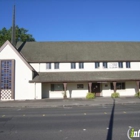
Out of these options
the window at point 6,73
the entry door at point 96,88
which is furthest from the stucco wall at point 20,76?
the entry door at point 96,88

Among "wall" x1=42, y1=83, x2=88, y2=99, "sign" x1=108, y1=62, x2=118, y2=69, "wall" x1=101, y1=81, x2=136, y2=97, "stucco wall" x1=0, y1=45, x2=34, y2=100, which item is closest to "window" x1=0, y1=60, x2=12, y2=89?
"stucco wall" x1=0, y1=45, x2=34, y2=100

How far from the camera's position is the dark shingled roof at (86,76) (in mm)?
24578

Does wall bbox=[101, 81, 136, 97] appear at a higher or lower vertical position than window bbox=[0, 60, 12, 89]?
lower

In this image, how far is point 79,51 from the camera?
2936cm

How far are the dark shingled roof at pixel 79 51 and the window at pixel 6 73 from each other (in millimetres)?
3393

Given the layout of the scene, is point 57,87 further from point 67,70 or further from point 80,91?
point 80,91

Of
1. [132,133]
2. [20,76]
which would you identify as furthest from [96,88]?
[132,133]

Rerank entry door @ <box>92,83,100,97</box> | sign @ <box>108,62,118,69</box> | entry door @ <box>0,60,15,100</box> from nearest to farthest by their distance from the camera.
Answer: entry door @ <box>0,60,15,100</box> < entry door @ <box>92,83,100,97</box> < sign @ <box>108,62,118,69</box>

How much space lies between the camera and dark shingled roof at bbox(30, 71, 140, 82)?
80.6ft

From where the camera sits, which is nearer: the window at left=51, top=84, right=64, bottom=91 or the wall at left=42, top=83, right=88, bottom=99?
the wall at left=42, top=83, right=88, bottom=99

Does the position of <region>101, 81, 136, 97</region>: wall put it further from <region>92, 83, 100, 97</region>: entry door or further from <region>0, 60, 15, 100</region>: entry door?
<region>0, 60, 15, 100</region>: entry door

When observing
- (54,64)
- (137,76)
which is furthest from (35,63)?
(137,76)

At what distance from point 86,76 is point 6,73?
11.3m

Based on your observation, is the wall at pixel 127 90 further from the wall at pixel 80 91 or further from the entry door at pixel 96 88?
the entry door at pixel 96 88
